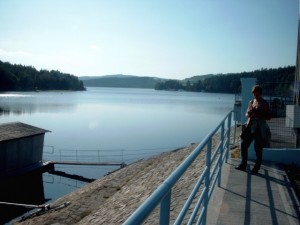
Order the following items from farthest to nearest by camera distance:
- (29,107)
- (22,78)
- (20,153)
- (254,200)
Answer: (22,78) → (29,107) → (20,153) → (254,200)

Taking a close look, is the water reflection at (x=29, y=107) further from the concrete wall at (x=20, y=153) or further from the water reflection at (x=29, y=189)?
the concrete wall at (x=20, y=153)

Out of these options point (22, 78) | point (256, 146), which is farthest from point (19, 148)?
point (22, 78)

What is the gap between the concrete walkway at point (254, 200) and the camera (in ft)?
15.6

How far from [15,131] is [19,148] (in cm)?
160

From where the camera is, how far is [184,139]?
1849 inches

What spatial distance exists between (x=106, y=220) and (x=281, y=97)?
293 inches

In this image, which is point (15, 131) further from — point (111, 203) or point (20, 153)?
point (111, 203)

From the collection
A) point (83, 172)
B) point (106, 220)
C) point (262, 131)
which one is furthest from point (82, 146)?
point (262, 131)

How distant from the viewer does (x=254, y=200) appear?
5535 mm

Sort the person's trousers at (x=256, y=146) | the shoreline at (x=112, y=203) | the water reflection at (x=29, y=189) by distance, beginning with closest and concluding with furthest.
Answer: the person's trousers at (x=256, y=146)
the shoreline at (x=112, y=203)
the water reflection at (x=29, y=189)

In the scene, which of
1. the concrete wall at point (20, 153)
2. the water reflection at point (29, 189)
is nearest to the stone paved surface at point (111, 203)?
the water reflection at point (29, 189)

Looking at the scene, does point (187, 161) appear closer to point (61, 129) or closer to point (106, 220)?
point (106, 220)

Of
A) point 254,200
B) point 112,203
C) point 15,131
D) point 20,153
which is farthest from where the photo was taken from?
point 15,131

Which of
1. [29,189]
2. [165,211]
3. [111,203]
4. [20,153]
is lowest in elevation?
[29,189]
